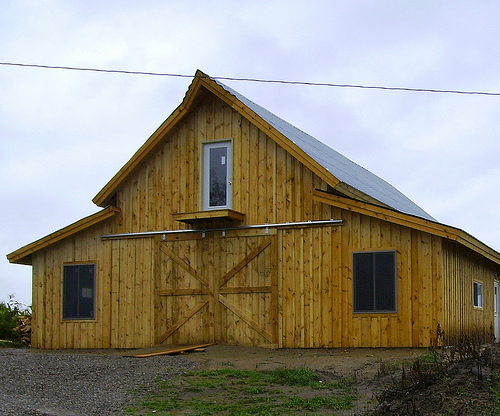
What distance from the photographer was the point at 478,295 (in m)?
21.1

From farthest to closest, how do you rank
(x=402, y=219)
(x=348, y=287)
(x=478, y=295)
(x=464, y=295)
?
(x=478, y=295), (x=464, y=295), (x=348, y=287), (x=402, y=219)

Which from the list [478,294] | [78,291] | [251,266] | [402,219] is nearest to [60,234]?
[78,291]

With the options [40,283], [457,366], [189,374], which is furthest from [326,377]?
[40,283]

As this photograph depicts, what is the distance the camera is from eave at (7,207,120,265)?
20047 mm

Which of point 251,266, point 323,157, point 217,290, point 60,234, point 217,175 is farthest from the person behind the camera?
point 323,157

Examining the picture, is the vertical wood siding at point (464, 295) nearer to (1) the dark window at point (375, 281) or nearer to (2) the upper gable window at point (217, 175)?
(1) the dark window at point (375, 281)

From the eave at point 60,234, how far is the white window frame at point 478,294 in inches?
379

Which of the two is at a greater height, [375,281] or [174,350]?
[375,281]

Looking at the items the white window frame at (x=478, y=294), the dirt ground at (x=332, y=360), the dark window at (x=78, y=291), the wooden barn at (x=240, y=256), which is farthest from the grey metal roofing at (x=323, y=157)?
the dark window at (x=78, y=291)

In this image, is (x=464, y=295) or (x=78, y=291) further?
(x=78, y=291)

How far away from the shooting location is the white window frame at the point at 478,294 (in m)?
20.4

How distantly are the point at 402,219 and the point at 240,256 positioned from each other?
415 centimetres

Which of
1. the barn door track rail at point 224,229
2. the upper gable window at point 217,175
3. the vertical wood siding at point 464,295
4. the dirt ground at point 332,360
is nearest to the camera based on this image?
the dirt ground at point 332,360

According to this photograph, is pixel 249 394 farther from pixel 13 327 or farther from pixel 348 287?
pixel 13 327
